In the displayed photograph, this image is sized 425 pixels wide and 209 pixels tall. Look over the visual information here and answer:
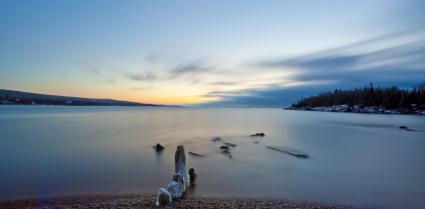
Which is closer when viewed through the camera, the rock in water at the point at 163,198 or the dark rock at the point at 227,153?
the rock in water at the point at 163,198

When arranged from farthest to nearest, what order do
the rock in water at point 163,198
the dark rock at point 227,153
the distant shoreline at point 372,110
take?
the distant shoreline at point 372,110, the dark rock at point 227,153, the rock in water at point 163,198

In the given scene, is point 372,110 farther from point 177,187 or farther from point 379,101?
point 177,187

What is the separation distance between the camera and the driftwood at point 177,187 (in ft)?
25.3

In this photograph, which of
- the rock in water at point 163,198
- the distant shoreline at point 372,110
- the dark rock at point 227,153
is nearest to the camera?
the rock in water at point 163,198

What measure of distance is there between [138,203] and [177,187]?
1.46 m

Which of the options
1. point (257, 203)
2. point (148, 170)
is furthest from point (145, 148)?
point (257, 203)

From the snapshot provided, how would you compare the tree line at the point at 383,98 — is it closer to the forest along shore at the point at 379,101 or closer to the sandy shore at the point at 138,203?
the forest along shore at the point at 379,101

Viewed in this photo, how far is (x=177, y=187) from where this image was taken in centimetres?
860

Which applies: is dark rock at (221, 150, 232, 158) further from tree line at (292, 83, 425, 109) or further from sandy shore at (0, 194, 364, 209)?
tree line at (292, 83, 425, 109)

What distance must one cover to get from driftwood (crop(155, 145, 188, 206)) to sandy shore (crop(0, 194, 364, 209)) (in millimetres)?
276

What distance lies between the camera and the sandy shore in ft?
25.1

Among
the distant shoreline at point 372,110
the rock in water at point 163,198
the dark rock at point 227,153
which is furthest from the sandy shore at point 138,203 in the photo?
the distant shoreline at point 372,110

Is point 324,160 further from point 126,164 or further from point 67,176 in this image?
point 67,176

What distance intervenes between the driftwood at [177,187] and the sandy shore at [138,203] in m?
0.28
